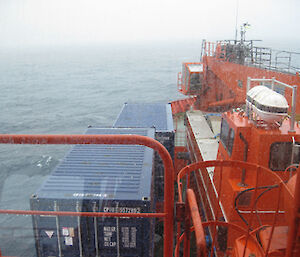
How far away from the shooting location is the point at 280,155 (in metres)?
5.80

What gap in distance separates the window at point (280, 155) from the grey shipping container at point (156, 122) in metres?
4.00

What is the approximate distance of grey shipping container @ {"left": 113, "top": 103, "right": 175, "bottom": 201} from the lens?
926cm

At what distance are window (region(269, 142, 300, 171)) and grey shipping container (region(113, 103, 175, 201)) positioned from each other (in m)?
4.00

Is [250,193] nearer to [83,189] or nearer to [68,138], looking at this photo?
[83,189]

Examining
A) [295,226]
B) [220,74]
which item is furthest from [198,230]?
[220,74]

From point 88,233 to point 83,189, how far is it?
811 mm

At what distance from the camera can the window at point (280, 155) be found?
226 inches

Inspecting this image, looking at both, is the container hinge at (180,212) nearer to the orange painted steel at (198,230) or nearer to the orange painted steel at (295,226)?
the orange painted steel at (198,230)

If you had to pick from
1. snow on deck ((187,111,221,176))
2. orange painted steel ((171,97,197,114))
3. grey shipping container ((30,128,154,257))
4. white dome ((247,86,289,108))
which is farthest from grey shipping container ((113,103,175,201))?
orange painted steel ((171,97,197,114))

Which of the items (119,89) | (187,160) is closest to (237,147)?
(187,160)

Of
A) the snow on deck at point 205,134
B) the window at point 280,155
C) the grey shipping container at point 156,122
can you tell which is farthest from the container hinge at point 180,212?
the grey shipping container at point 156,122

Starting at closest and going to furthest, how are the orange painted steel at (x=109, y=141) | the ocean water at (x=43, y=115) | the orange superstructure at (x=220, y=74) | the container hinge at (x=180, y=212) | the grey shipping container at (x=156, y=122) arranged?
the orange painted steel at (x=109, y=141), the container hinge at (x=180, y=212), the grey shipping container at (x=156, y=122), the ocean water at (x=43, y=115), the orange superstructure at (x=220, y=74)

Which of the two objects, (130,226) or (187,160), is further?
(187,160)

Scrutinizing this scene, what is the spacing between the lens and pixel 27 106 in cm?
3550
